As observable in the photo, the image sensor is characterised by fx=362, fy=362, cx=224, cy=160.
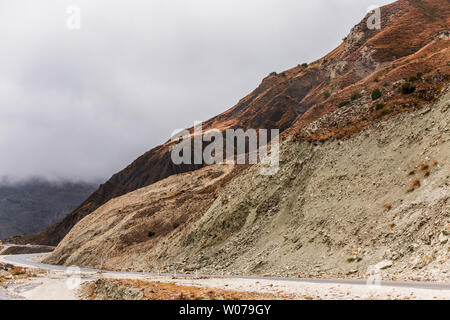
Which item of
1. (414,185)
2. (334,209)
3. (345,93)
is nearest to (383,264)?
(414,185)

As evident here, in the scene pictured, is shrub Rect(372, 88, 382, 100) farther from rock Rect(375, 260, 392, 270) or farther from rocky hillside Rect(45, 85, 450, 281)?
rock Rect(375, 260, 392, 270)

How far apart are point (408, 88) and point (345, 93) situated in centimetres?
2438

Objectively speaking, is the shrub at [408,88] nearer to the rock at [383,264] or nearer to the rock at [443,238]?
the rock at [443,238]

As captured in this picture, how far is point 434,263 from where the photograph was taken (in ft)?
65.2

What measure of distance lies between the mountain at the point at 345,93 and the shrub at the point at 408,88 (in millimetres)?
259

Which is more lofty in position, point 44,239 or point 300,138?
point 300,138

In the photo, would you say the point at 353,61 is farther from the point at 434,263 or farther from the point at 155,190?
the point at 434,263

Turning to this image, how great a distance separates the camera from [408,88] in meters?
41.3

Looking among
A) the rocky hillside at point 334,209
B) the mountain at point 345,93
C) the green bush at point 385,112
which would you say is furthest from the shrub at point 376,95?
the green bush at point 385,112

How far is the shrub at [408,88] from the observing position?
40.9 metres

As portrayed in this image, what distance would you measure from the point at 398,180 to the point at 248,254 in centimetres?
1564

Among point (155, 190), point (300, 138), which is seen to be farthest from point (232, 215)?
point (155, 190)

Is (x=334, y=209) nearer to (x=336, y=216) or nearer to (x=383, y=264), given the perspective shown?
(x=336, y=216)

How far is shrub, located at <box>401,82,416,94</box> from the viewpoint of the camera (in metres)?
40.9
